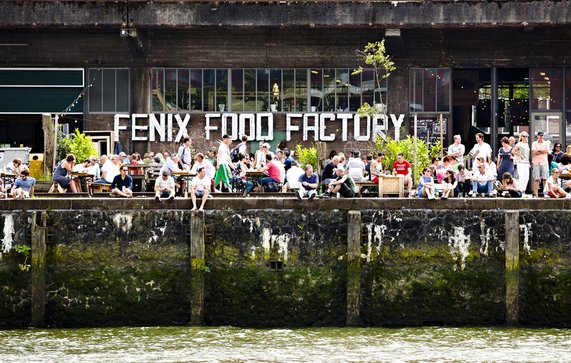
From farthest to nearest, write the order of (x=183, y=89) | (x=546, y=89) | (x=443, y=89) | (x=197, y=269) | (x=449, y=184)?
(x=183, y=89)
(x=443, y=89)
(x=546, y=89)
(x=449, y=184)
(x=197, y=269)

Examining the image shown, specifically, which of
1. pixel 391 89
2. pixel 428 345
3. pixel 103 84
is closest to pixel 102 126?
pixel 103 84

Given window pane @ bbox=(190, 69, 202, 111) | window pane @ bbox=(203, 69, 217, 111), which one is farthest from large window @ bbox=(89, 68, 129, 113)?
window pane @ bbox=(203, 69, 217, 111)

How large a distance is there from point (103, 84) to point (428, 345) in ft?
74.4

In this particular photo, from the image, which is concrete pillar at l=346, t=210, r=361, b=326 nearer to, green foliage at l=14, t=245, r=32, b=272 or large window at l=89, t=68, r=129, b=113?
green foliage at l=14, t=245, r=32, b=272

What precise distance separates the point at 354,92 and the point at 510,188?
16.9 metres

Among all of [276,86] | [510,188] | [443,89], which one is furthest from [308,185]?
[443,89]

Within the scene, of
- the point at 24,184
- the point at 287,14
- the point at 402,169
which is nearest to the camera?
the point at 24,184

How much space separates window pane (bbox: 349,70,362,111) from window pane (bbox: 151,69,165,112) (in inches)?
238

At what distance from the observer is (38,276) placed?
112 feet

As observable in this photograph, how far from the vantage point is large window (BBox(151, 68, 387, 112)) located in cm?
5166

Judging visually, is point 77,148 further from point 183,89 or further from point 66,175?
point 183,89

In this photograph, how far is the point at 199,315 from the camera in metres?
34.2

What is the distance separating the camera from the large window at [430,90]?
51438mm

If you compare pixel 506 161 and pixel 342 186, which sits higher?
pixel 506 161
